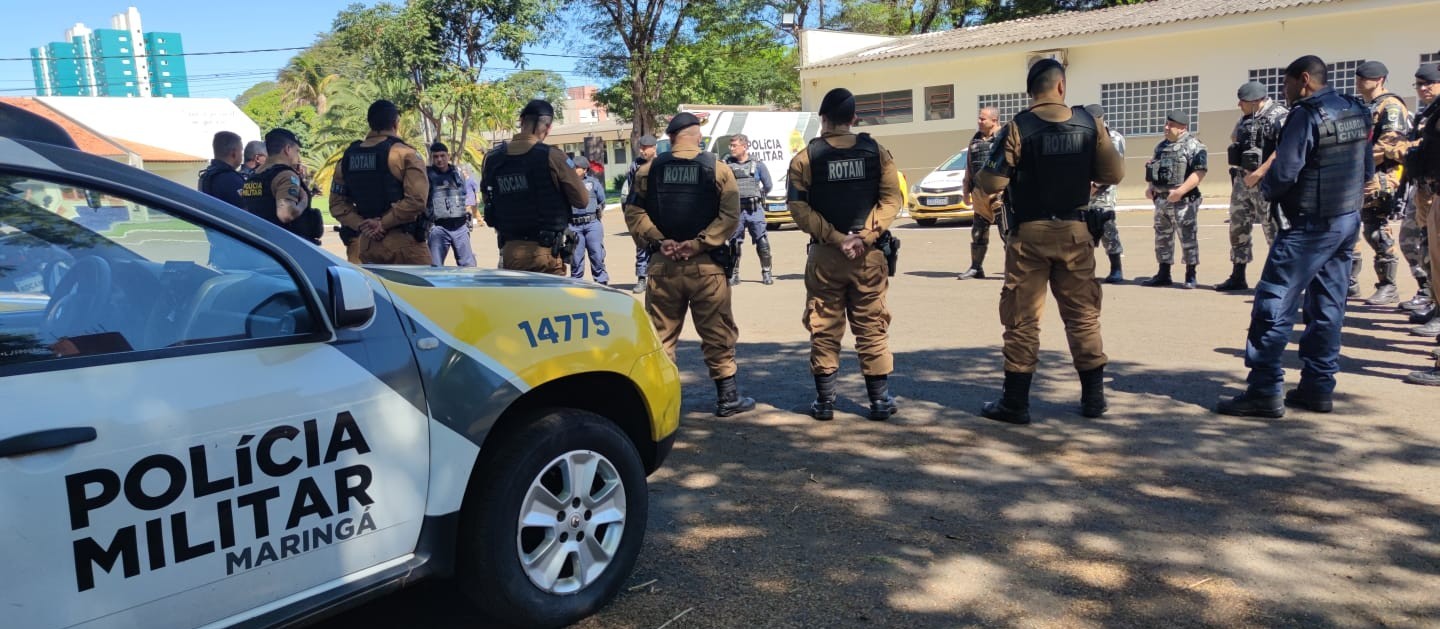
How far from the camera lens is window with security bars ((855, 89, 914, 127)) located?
26703 millimetres

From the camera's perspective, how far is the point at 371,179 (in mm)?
6965

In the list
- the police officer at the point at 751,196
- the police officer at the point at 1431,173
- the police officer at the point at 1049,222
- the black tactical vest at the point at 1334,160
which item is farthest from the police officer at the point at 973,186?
the police officer at the point at 1431,173

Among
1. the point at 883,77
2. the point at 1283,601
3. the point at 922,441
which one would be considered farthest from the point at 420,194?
the point at 883,77

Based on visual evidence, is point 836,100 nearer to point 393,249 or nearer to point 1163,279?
point 393,249

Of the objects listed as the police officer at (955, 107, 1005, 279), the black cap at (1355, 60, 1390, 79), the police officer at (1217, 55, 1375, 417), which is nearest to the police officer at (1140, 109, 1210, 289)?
the police officer at (955, 107, 1005, 279)

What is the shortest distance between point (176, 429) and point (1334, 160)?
17.5ft

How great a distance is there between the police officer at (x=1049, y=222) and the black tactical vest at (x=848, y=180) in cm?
59

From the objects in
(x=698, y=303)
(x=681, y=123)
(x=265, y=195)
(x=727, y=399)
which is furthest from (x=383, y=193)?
(x=727, y=399)

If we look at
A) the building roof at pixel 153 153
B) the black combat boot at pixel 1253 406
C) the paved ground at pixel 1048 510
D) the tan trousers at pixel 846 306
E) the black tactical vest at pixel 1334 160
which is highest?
the building roof at pixel 153 153

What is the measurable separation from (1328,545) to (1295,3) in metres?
19.4

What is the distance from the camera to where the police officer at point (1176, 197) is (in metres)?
9.77

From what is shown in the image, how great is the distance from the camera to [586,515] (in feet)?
10.7

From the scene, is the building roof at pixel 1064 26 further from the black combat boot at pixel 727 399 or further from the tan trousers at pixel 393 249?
the tan trousers at pixel 393 249

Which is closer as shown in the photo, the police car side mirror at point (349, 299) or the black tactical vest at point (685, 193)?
the police car side mirror at point (349, 299)
